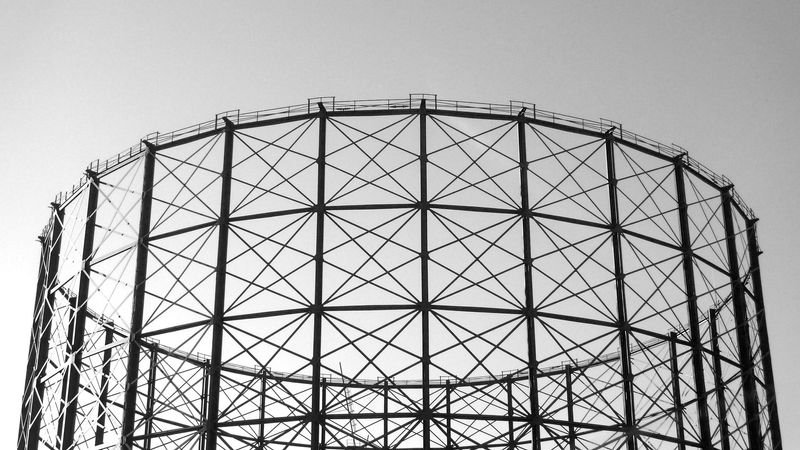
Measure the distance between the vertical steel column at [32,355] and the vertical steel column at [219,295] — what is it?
8187 millimetres

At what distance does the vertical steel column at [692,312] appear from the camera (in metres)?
30.4

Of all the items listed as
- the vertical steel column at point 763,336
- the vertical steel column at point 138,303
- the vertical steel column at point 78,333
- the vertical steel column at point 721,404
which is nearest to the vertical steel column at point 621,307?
the vertical steel column at point 721,404

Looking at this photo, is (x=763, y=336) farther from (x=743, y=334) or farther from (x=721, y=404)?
(x=721, y=404)

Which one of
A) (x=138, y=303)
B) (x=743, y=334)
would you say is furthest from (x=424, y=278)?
(x=743, y=334)

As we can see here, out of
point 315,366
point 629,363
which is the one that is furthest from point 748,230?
point 315,366

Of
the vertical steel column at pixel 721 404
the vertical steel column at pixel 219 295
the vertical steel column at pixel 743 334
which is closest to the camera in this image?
the vertical steel column at pixel 219 295

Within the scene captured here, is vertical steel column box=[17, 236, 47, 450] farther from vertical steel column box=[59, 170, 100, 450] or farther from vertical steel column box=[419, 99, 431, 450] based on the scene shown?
vertical steel column box=[419, 99, 431, 450]

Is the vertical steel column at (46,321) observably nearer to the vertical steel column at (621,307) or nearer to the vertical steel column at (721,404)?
the vertical steel column at (621,307)

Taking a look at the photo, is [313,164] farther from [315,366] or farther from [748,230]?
[748,230]

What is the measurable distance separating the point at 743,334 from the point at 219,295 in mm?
15105

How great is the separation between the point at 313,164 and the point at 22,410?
474 inches

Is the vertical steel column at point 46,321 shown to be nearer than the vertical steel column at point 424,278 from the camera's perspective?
No

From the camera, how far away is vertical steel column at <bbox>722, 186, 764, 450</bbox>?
33719 millimetres

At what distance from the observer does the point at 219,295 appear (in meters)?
29.0
